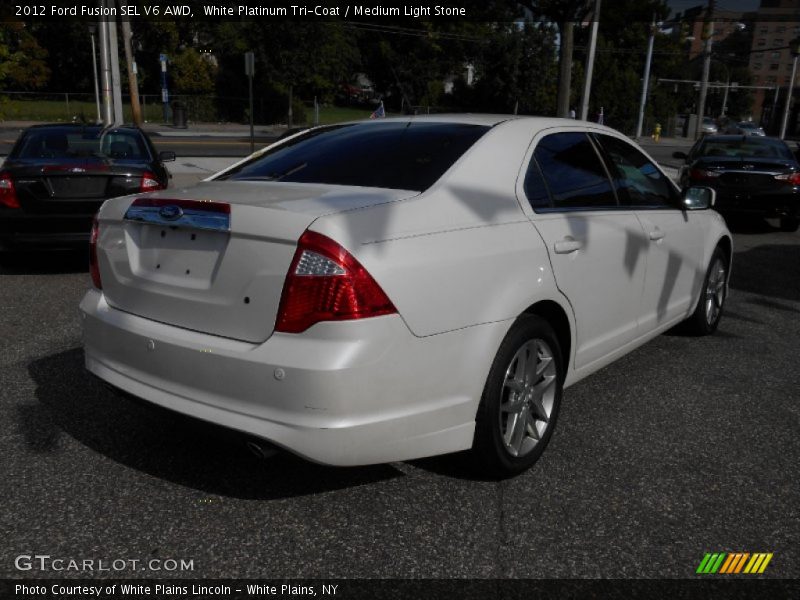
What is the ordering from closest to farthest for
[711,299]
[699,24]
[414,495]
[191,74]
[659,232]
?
1. [414,495]
2. [659,232]
3. [711,299]
4. [191,74]
5. [699,24]

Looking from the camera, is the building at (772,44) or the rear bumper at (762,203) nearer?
the rear bumper at (762,203)

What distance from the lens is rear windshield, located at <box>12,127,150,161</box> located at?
767 cm

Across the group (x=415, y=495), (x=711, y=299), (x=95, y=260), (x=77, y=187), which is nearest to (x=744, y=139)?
(x=711, y=299)

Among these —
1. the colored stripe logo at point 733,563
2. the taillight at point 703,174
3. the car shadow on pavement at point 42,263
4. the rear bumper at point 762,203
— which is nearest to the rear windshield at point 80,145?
the car shadow on pavement at point 42,263

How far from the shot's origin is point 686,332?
5.69m

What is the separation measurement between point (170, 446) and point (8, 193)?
4.69 meters

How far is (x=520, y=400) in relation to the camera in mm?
3252

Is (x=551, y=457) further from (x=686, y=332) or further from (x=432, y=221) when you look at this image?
(x=686, y=332)

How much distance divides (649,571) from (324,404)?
1.29 meters

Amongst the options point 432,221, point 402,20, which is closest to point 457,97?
point 402,20

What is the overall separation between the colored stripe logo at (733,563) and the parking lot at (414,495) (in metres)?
0.03

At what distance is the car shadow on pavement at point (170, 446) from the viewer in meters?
3.16

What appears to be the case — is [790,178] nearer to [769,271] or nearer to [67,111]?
[769,271]

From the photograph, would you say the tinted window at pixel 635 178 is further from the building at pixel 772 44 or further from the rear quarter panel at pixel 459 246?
the building at pixel 772 44
